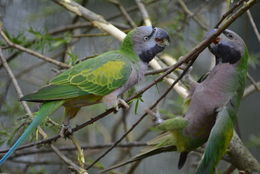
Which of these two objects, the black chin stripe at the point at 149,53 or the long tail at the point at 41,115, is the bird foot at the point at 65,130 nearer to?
the long tail at the point at 41,115

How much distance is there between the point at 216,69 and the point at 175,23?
1243 mm

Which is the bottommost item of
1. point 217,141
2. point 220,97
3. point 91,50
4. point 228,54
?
point 217,141

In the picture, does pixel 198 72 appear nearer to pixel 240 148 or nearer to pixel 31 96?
pixel 240 148

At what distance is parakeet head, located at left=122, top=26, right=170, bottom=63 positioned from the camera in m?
1.90

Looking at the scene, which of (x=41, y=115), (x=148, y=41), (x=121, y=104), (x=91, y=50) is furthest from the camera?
(x=91, y=50)

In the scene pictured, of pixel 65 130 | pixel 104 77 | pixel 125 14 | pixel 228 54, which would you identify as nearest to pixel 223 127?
pixel 228 54

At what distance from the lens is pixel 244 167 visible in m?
2.24

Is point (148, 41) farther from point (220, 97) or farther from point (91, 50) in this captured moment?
point (91, 50)

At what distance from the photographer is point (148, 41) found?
192cm

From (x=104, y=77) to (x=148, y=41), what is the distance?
0.23 metres

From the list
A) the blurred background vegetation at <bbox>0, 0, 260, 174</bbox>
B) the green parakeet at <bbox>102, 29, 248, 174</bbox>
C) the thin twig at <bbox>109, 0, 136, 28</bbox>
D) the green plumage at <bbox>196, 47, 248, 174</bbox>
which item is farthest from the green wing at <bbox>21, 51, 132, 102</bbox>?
the thin twig at <bbox>109, 0, 136, 28</bbox>

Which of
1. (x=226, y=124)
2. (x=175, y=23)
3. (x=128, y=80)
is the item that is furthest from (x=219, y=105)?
(x=175, y=23)

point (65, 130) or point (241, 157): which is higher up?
point (65, 130)

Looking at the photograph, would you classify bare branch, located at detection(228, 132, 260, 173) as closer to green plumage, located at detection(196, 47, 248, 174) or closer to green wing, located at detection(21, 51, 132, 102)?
green plumage, located at detection(196, 47, 248, 174)
